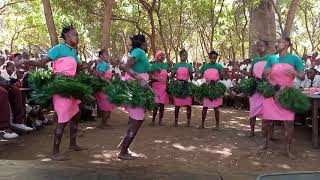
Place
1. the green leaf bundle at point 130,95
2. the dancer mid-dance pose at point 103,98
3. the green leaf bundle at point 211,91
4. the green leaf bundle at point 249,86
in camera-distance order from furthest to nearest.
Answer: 1. the dancer mid-dance pose at point 103,98
2. the green leaf bundle at point 211,91
3. the green leaf bundle at point 249,86
4. the green leaf bundle at point 130,95

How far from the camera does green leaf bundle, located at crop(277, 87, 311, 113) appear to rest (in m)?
6.59

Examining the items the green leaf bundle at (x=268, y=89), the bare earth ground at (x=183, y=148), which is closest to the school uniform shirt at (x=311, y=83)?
the bare earth ground at (x=183, y=148)

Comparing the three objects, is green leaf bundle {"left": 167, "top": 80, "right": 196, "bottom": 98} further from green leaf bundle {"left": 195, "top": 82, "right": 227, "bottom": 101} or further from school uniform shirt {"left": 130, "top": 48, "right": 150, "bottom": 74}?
school uniform shirt {"left": 130, "top": 48, "right": 150, "bottom": 74}

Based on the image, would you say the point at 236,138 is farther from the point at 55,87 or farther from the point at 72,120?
the point at 55,87

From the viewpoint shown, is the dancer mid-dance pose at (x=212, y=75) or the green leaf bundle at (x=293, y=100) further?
the dancer mid-dance pose at (x=212, y=75)

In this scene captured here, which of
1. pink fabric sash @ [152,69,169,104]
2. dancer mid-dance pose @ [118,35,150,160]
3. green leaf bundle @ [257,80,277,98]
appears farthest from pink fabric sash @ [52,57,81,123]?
pink fabric sash @ [152,69,169,104]

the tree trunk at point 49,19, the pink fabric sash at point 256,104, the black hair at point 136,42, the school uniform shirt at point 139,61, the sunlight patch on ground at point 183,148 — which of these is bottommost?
the sunlight patch on ground at point 183,148

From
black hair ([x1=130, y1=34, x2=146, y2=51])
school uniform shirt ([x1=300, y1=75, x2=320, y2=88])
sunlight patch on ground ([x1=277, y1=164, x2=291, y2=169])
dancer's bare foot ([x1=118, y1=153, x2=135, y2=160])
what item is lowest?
sunlight patch on ground ([x1=277, y1=164, x2=291, y2=169])

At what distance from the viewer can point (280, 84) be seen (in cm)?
685

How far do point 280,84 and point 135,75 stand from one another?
2.33 meters

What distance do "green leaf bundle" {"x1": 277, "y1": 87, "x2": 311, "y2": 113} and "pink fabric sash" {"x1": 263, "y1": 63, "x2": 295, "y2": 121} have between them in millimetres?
126

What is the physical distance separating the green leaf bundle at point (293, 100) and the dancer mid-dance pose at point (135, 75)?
6.80 ft

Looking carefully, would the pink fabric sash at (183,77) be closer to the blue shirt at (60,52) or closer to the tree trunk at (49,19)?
the tree trunk at (49,19)

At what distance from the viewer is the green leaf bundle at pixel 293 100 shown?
659 centimetres
